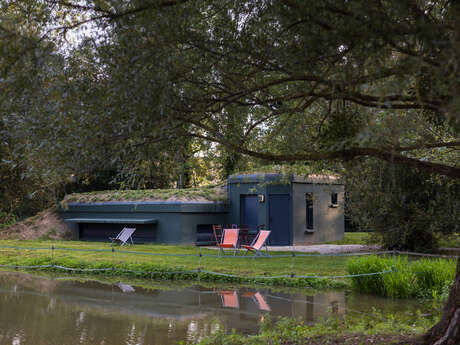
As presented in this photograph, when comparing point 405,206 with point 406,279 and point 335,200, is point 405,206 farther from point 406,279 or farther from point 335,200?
point 335,200

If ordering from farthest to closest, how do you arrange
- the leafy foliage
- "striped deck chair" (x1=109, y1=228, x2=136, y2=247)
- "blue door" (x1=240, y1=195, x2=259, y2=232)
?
"blue door" (x1=240, y1=195, x2=259, y2=232) < "striped deck chair" (x1=109, y1=228, x2=136, y2=247) < the leafy foliage

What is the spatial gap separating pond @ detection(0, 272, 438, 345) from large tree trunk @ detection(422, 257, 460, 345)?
2740mm

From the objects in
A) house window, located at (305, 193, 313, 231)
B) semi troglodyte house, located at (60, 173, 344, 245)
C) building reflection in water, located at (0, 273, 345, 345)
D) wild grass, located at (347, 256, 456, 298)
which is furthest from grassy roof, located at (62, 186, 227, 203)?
wild grass, located at (347, 256, 456, 298)

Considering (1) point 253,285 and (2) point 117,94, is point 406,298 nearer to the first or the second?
(1) point 253,285

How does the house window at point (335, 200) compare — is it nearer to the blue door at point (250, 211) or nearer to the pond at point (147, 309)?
the blue door at point (250, 211)

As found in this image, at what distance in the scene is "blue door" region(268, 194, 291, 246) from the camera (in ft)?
68.7

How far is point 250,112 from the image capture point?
7203mm

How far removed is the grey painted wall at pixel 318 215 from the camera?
2109 centimetres

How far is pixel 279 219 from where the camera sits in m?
21.0

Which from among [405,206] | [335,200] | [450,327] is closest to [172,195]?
[335,200]

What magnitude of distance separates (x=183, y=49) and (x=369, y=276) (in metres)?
6.88

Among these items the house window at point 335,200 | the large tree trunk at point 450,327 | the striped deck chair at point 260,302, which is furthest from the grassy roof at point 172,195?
the large tree trunk at point 450,327

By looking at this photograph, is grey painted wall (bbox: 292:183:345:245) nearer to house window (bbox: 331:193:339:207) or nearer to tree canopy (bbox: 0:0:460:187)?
house window (bbox: 331:193:339:207)

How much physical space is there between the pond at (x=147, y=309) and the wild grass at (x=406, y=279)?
0.33 meters
